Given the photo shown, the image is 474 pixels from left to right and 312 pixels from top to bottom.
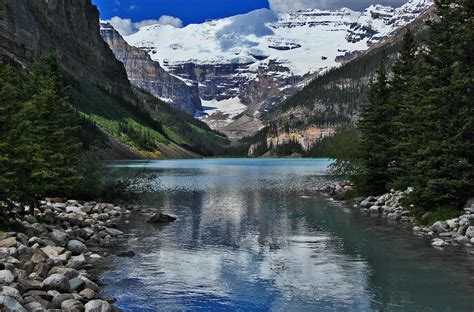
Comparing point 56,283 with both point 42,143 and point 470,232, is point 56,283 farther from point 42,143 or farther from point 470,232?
point 470,232

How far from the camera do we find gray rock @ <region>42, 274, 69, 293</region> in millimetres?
18766

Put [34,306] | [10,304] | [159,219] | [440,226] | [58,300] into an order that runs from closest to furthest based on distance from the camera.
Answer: [10,304], [34,306], [58,300], [440,226], [159,219]

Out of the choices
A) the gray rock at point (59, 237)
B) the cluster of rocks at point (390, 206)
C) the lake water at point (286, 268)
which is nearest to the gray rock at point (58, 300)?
Answer: the lake water at point (286, 268)

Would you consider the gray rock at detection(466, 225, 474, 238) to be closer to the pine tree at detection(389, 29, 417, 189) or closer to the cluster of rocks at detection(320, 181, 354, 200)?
the pine tree at detection(389, 29, 417, 189)

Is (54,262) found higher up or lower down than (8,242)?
lower down

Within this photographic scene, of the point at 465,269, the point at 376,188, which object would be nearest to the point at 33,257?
the point at 465,269

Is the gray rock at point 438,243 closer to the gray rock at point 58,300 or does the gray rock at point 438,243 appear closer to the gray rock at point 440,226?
the gray rock at point 440,226

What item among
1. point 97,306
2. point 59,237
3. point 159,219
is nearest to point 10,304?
point 97,306

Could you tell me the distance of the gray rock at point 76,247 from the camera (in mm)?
27406

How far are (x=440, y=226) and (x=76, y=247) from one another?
78.1ft

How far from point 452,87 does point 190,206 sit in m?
30.4

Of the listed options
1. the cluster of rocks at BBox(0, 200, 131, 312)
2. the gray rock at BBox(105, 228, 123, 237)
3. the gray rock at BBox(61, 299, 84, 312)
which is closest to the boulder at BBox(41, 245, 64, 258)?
the cluster of rocks at BBox(0, 200, 131, 312)

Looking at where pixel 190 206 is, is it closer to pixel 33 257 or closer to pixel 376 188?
pixel 376 188

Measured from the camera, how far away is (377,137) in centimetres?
5547
